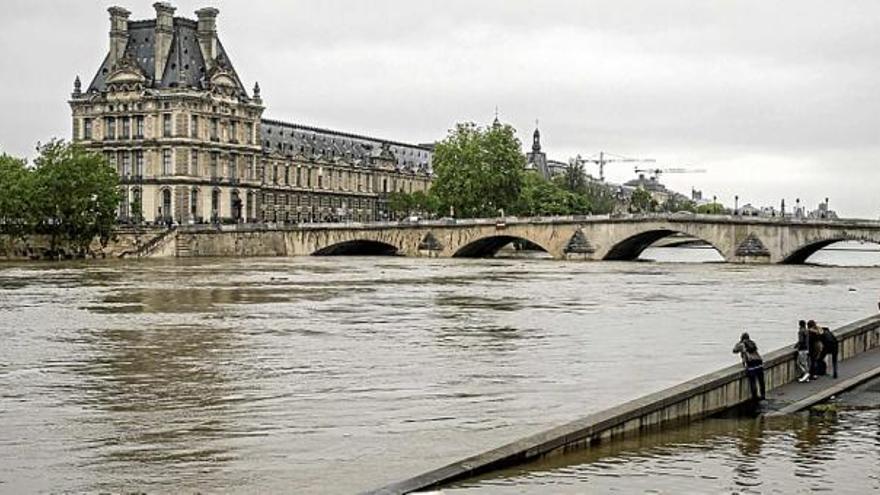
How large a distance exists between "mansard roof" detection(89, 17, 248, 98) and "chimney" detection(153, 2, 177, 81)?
0.34 meters

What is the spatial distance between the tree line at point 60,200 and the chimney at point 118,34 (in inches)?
1080

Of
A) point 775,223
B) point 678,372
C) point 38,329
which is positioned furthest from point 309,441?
point 775,223

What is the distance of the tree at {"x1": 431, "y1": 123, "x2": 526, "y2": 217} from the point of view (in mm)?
117188

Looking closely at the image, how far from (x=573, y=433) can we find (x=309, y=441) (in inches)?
155

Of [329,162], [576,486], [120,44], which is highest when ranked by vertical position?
[120,44]

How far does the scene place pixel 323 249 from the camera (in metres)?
105

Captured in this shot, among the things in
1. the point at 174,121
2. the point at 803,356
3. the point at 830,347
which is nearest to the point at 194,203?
the point at 174,121

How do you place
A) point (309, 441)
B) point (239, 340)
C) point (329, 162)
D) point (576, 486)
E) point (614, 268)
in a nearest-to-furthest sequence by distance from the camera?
point (576, 486)
point (309, 441)
point (239, 340)
point (614, 268)
point (329, 162)

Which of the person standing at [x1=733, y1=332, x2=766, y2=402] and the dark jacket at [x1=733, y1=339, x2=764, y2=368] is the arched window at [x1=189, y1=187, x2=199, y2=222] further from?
the dark jacket at [x1=733, y1=339, x2=764, y2=368]

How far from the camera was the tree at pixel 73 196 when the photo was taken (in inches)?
3684

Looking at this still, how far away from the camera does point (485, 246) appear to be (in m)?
105

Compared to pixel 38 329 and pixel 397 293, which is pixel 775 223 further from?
pixel 38 329

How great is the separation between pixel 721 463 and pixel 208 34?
375 feet

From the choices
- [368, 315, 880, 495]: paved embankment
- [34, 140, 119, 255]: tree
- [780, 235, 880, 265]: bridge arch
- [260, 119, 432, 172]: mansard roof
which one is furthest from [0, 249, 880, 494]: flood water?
[260, 119, 432, 172]: mansard roof
